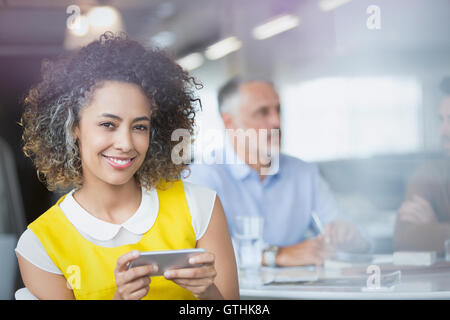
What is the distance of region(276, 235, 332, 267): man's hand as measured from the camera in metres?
2.34

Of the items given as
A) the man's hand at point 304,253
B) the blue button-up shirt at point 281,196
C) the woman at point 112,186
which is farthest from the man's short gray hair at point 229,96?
the woman at point 112,186

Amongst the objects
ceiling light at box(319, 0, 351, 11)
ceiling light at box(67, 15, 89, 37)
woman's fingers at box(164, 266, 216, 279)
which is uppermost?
ceiling light at box(319, 0, 351, 11)

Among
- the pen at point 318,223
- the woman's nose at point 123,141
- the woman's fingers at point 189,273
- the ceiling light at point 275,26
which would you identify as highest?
the ceiling light at point 275,26

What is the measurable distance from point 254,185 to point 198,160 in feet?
1.62

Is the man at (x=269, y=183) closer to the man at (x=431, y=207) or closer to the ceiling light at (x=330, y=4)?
the man at (x=431, y=207)

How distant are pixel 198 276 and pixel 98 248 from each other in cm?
32

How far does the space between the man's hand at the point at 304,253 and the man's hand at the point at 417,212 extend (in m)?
0.60

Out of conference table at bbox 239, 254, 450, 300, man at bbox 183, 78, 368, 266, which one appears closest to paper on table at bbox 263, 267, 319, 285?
conference table at bbox 239, 254, 450, 300

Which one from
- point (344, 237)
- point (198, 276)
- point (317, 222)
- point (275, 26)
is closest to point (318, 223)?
point (317, 222)

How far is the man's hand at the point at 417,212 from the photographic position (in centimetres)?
274

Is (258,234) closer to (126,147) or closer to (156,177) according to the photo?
(156,177)

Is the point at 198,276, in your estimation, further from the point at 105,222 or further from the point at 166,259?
the point at 105,222

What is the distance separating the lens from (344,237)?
2.59m

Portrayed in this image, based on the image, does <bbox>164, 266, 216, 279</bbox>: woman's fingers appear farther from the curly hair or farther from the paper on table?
the paper on table
